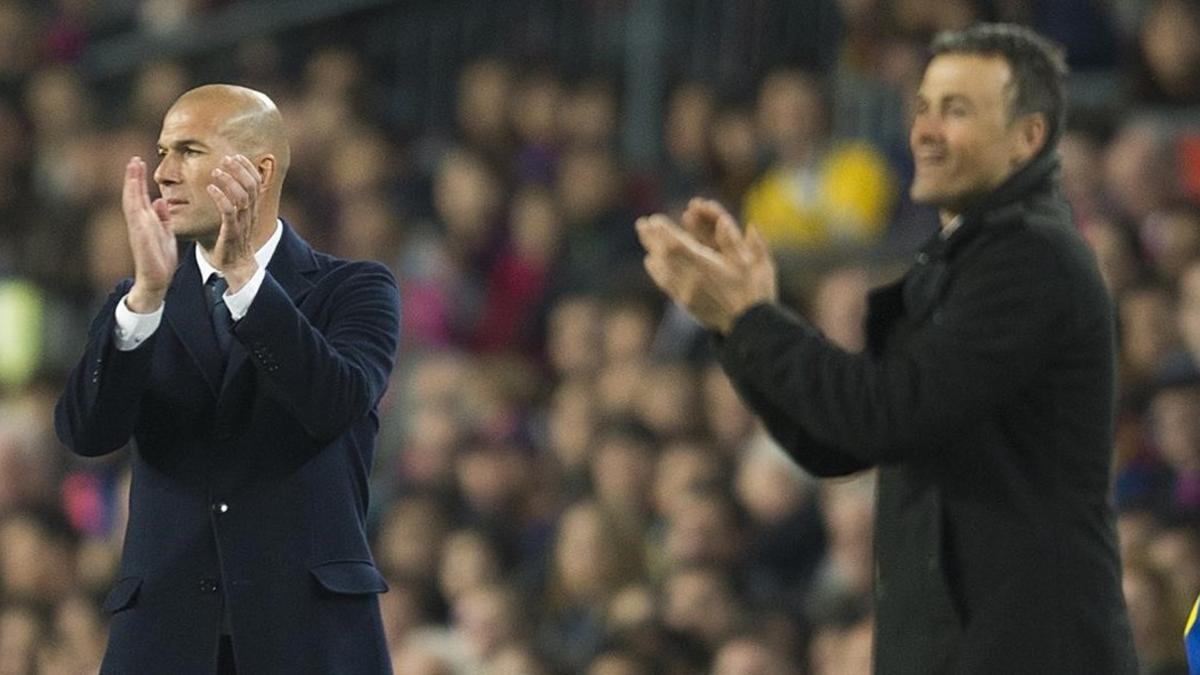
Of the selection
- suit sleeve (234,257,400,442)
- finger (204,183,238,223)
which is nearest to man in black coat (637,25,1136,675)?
suit sleeve (234,257,400,442)

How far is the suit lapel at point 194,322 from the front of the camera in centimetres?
405

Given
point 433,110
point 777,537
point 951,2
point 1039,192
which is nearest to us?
point 1039,192

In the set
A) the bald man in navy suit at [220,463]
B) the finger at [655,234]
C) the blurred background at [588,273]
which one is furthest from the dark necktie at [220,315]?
the blurred background at [588,273]

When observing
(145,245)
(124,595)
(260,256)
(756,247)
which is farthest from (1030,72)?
(124,595)

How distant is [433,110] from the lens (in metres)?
11.3

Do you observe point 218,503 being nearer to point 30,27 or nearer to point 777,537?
point 777,537

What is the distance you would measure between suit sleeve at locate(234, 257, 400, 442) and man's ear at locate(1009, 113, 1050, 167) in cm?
104

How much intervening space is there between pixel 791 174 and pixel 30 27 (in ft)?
15.4

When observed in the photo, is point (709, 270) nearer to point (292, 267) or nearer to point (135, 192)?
point (292, 267)

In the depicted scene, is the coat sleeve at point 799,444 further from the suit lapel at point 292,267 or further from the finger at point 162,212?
the finger at point 162,212

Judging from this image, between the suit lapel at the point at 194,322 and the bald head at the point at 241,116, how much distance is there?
9.1 inches

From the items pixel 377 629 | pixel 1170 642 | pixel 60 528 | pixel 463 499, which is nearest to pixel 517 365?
pixel 463 499

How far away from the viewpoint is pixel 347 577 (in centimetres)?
407

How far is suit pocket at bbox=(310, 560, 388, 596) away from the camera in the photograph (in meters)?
4.04
